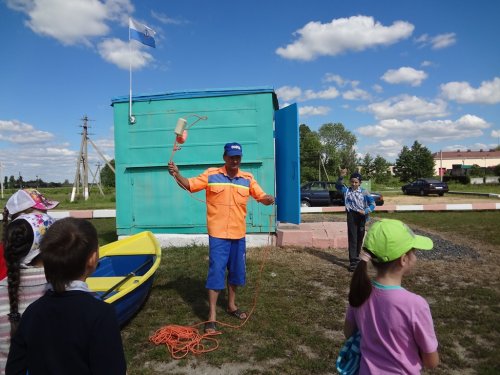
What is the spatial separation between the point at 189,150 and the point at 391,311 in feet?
22.6

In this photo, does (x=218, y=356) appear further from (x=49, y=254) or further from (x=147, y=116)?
(x=147, y=116)

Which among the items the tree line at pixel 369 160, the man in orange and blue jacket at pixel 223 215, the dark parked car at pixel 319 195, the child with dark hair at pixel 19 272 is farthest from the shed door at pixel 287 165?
the tree line at pixel 369 160

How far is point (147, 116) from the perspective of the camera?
8258 millimetres

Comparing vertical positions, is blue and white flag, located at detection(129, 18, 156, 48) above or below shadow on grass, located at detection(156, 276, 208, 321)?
above

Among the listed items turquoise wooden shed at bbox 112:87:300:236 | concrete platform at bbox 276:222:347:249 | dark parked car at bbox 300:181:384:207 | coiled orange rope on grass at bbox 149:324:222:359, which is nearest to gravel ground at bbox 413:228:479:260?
concrete platform at bbox 276:222:347:249

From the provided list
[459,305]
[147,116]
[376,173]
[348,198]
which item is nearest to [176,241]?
[147,116]

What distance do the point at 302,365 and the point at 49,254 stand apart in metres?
2.63

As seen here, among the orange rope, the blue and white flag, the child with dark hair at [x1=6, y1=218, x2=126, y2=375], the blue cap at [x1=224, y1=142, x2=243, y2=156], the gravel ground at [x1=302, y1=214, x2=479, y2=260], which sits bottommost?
the orange rope

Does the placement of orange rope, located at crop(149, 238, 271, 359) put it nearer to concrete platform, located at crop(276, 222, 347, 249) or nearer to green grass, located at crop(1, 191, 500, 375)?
green grass, located at crop(1, 191, 500, 375)

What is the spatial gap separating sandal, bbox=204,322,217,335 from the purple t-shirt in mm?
2485

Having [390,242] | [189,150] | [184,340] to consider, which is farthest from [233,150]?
[189,150]

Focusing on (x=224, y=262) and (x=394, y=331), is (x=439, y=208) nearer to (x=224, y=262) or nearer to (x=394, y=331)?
A: (x=224, y=262)

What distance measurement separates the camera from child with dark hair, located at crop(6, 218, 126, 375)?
1479mm

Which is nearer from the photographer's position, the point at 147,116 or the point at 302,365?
the point at 302,365
